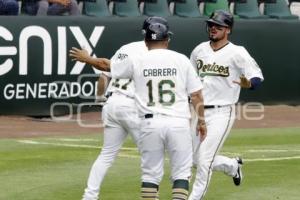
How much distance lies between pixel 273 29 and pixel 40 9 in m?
5.26

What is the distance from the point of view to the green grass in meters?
11.1

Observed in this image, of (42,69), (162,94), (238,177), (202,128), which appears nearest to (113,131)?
(202,128)

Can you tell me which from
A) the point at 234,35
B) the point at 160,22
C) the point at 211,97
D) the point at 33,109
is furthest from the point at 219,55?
the point at 234,35

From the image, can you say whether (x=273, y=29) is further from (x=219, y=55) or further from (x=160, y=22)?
(x=160, y=22)

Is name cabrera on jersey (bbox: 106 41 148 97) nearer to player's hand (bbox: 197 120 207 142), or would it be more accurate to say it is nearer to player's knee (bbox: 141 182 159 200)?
player's hand (bbox: 197 120 207 142)

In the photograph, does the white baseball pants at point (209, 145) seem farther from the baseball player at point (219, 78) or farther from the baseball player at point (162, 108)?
the baseball player at point (162, 108)

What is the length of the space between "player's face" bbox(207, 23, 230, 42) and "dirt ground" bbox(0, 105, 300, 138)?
712 cm

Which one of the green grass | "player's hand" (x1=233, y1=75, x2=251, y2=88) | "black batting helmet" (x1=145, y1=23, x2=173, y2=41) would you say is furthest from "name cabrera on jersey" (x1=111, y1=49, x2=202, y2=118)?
the green grass

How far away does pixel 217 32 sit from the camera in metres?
10.6

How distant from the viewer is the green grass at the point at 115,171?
11.1 m

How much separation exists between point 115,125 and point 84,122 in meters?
8.71

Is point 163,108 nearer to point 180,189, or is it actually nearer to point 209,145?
point 180,189

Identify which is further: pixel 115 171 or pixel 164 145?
pixel 115 171

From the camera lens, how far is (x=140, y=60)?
9164 millimetres
